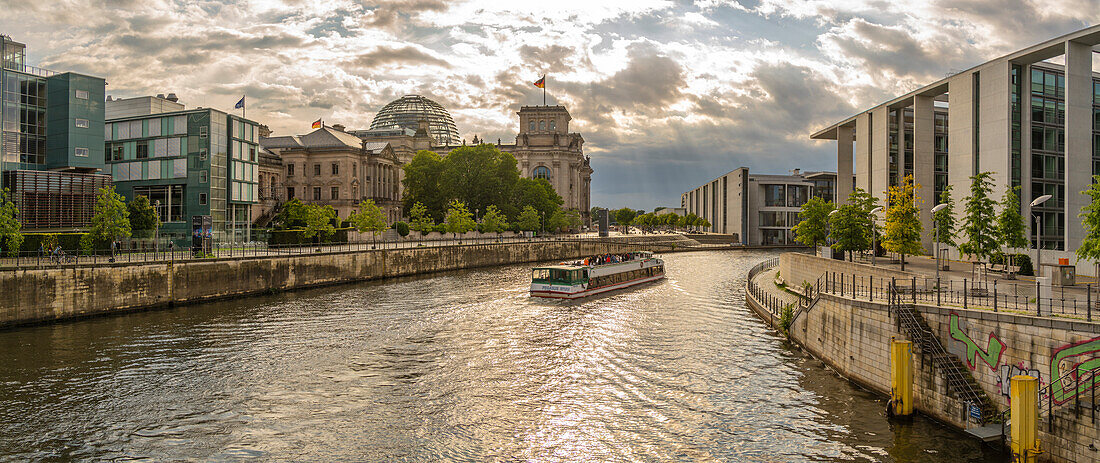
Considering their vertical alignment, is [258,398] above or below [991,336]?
below

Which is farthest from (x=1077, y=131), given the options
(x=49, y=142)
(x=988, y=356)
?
(x=49, y=142)

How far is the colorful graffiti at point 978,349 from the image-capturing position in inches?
711

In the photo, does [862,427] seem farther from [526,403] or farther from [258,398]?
[258,398]

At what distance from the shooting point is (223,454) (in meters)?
18.0

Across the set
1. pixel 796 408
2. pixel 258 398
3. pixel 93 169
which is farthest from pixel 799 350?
pixel 93 169

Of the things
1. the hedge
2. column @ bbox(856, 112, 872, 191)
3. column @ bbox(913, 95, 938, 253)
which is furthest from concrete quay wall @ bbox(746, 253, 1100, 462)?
the hedge

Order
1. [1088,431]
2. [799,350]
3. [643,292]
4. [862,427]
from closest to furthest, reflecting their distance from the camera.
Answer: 1. [1088,431]
2. [862,427]
3. [799,350]
4. [643,292]

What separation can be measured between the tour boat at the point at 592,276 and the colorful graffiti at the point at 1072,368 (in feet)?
116

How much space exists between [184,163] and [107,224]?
20140 millimetres

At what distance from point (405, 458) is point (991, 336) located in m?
16.9

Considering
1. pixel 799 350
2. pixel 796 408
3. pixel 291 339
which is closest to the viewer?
pixel 796 408

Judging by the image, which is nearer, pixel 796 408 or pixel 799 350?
pixel 796 408

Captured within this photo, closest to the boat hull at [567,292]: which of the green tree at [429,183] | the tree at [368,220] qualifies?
the tree at [368,220]

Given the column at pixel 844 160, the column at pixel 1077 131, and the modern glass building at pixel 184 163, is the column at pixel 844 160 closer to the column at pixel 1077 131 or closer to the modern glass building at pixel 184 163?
the column at pixel 1077 131
